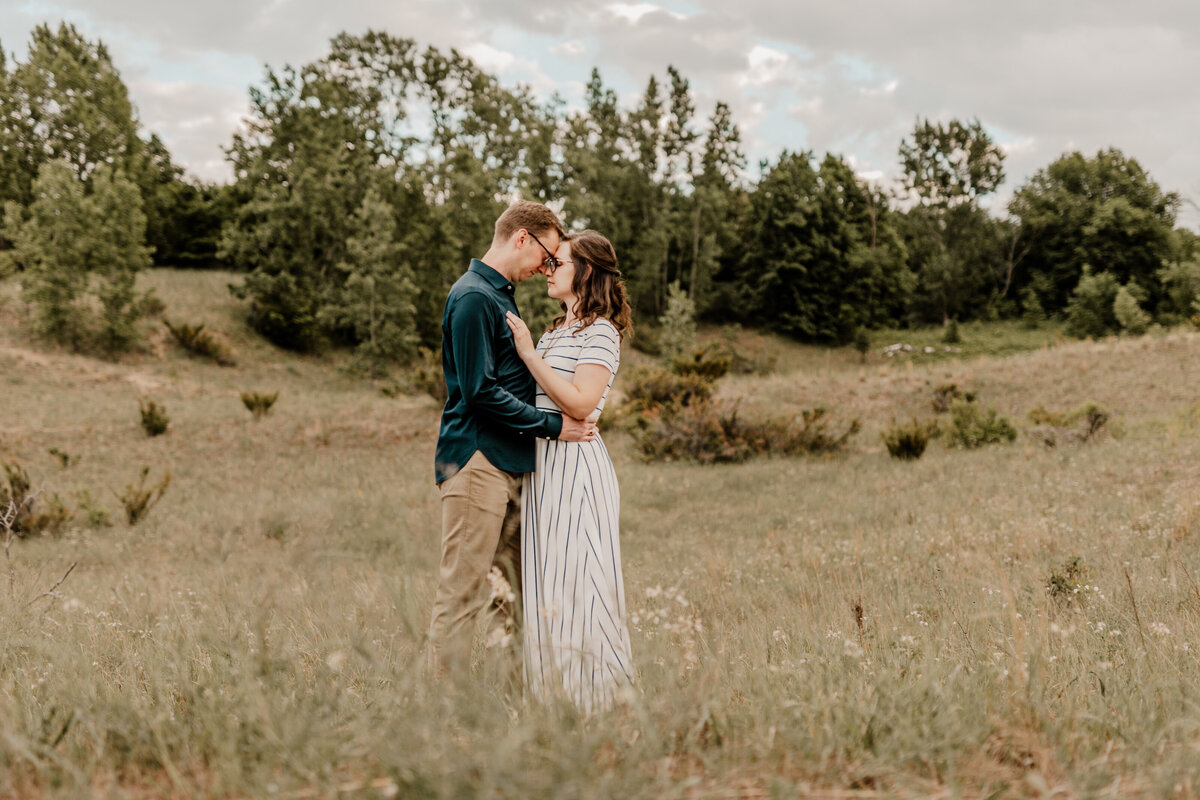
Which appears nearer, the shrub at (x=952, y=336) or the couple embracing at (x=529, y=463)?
the couple embracing at (x=529, y=463)

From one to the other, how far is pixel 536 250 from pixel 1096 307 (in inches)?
1825

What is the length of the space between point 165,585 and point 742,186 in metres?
48.9

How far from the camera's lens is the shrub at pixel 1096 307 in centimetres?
3928

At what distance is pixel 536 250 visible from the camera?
3.05 m

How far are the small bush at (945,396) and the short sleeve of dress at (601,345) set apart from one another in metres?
14.9

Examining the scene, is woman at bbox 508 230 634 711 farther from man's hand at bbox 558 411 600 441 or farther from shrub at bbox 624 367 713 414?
shrub at bbox 624 367 713 414

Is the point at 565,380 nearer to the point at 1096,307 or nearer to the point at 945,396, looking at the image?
the point at 945,396

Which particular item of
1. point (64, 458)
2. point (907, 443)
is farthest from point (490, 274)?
point (64, 458)

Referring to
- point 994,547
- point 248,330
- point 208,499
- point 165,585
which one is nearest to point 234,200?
point 248,330

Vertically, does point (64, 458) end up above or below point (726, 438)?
below

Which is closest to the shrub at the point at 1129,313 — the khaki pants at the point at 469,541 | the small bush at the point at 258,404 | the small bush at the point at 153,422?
the small bush at the point at 258,404

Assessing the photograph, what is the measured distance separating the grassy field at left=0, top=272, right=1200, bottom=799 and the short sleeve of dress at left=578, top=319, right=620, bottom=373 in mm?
1074

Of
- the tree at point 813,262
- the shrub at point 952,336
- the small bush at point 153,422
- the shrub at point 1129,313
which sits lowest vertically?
the small bush at point 153,422

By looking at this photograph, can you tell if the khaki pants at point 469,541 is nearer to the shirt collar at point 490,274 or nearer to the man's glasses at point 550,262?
the shirt collar at point 490,274
